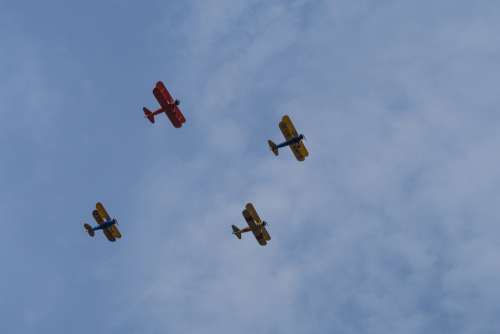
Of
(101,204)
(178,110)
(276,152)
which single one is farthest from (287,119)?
(101,204)

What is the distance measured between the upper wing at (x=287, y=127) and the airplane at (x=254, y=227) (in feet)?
62.4

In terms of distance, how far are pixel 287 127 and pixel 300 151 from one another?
17.4ft

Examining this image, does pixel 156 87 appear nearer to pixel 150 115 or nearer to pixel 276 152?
pixel 150 115

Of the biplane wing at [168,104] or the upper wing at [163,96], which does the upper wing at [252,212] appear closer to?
the biplane wing at [168,104]

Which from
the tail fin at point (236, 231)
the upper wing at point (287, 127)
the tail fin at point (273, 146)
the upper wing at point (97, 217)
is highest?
the upper wing at point (287, 127)

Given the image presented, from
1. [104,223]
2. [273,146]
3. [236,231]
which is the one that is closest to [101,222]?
[104,223]

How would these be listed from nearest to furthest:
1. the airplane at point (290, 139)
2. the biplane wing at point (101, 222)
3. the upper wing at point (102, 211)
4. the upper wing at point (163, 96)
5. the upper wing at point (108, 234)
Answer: the upper wing at point (163, 96) → the airplane at point (290, 139) → the biplane wing at point (101, 222) → the upper wing at point (102, 211) → the upper wing at point (108, 234)

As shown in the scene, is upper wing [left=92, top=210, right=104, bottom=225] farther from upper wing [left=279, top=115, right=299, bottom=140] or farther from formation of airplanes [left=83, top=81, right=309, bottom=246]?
upper wing [left=279, top=115, right=299, bottom=140]

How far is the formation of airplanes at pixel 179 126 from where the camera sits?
135 meters

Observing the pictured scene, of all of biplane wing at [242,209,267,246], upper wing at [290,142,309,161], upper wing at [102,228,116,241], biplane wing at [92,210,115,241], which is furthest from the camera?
upper wing at [102,228,116,241]

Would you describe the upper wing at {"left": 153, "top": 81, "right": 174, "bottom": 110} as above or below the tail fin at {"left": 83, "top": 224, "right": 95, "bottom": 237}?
above

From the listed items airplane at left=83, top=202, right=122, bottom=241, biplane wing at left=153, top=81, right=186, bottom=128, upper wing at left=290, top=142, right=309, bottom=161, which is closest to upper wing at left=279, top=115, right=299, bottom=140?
upper wing at left=290, top=142, right=309, bottom=161

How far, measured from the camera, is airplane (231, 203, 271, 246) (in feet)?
496

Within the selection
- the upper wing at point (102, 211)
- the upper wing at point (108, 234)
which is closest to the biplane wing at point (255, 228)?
the upper wing at point (108, 234)
